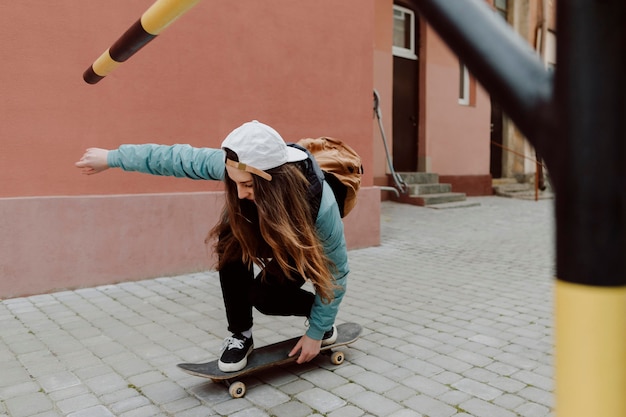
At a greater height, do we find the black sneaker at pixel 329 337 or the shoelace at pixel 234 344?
the shoelace at pixel 234 344

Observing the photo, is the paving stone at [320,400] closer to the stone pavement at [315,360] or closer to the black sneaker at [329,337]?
the stone pavement at [315,360]

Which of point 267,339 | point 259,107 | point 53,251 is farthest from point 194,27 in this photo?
point 267,339

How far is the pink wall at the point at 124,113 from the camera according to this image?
14.0ft

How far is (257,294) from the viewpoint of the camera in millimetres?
2703

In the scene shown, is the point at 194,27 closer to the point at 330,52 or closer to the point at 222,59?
the point at 222,59

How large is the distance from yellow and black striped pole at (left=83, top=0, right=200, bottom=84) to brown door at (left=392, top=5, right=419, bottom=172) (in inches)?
360

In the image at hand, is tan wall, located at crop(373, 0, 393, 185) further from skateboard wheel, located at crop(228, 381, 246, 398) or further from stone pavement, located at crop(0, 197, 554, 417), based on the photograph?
skateboard wheel, located at crop(228, 381, 246, 398)

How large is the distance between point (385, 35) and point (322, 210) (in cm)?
877

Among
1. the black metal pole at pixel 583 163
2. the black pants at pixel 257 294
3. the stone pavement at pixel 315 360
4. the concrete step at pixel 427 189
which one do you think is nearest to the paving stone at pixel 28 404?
the stone pavement at pixel 315 360

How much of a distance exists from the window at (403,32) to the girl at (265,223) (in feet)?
30.7

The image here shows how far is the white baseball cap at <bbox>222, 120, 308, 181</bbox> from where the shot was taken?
218cm

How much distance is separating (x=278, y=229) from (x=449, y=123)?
10.4m

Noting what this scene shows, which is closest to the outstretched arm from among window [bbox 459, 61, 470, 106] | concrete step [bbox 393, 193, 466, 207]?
concrete step [bbox 393, 193, 466, 207]

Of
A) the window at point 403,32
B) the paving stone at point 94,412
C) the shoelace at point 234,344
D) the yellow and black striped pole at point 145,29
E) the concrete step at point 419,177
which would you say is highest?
the window at point 403,32
